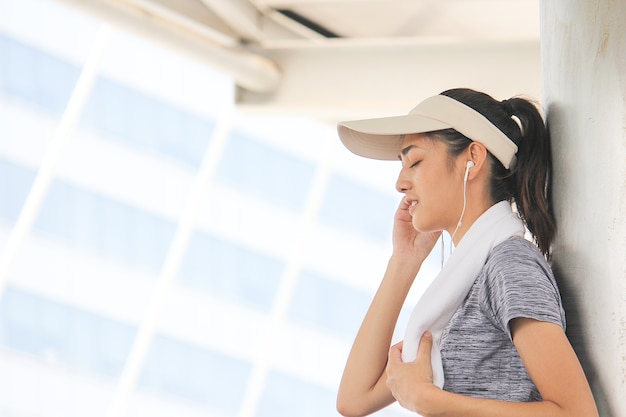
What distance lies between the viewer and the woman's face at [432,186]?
200 cm

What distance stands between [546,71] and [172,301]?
29.7ft

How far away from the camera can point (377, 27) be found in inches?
278

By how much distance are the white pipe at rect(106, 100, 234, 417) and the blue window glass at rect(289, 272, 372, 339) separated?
5.27ft

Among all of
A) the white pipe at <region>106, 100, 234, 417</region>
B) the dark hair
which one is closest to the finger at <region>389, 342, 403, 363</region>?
the dark hair

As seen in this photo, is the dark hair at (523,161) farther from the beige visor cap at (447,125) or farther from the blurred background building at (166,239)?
the blurred background building at (166,239)

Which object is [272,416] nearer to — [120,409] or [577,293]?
[120,409]

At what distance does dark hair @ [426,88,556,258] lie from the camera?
79.3 inches

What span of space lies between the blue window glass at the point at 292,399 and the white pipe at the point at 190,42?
15.6ft

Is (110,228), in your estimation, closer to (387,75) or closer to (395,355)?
(387,75)

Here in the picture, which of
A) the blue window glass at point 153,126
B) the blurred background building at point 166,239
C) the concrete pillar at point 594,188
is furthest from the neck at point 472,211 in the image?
the blue window glass at point 153,126

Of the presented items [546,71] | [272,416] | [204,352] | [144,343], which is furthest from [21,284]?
[546,71]

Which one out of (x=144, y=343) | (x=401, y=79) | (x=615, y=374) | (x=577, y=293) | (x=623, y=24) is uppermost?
(x=401, y=79)

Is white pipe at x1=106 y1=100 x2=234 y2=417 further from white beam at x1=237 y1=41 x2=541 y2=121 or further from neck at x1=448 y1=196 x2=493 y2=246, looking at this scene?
neck at x1=448 y1=196 x2=493 y2=246

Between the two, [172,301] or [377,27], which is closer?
[377,27]
